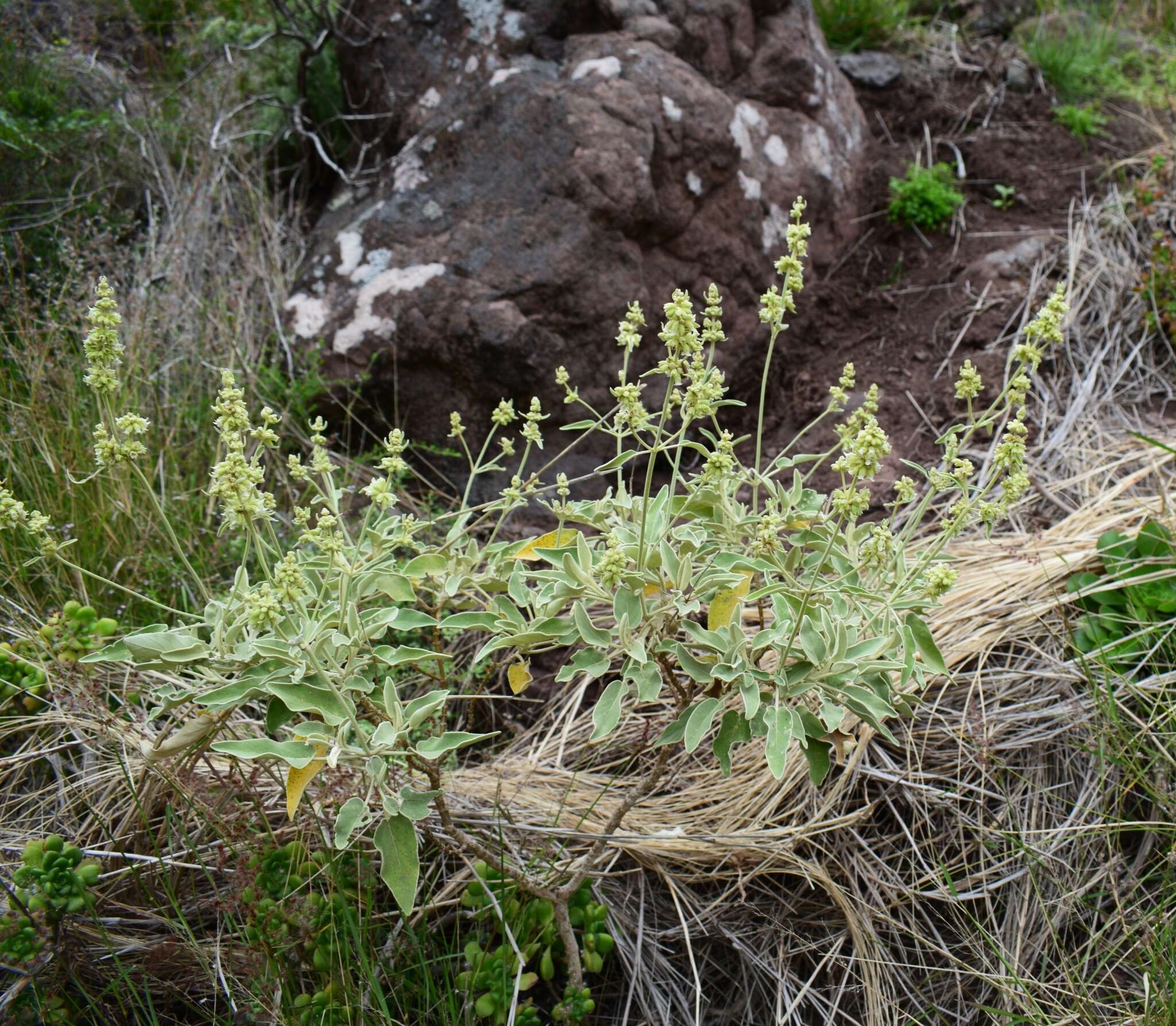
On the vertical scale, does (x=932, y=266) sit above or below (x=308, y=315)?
below

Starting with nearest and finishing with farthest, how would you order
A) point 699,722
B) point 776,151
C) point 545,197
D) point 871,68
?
1. point 699,722
2. point 545,197
3. point 776,151
4. point 871,68

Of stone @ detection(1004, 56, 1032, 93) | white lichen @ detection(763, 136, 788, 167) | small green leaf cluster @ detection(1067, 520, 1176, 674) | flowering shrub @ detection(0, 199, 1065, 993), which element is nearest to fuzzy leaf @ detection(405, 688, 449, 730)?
flowering shrub @ detection(0, 199, 1065, 993)

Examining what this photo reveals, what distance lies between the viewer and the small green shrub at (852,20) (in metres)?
4.91

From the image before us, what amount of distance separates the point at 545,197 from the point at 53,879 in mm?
2574

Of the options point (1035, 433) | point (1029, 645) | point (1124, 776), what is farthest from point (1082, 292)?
point (1124, 776)

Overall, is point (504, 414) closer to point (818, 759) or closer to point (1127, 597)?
point (818, 759)

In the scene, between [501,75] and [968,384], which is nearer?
[968,384]

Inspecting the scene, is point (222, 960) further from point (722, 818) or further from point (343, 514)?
point (343, 514)

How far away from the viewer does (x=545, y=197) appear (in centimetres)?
336

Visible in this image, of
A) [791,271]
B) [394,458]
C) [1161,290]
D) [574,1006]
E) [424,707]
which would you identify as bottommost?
[574,1006]

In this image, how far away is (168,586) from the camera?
276 cm

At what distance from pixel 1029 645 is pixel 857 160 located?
2576mm

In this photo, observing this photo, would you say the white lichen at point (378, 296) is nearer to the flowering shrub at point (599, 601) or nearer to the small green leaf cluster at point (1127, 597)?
the flowering shrub at point (599, 601)

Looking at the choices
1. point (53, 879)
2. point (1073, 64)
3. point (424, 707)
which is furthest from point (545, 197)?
point (1073, 64)
